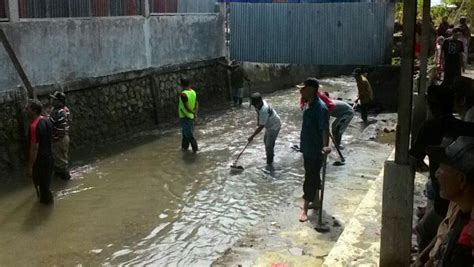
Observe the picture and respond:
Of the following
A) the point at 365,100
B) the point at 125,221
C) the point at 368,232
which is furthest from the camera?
the point at 365,100

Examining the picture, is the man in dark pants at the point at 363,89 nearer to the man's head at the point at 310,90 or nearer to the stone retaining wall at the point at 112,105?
the stone retaining wall at the point at 112,105

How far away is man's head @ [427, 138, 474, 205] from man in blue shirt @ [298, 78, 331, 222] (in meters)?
4.32

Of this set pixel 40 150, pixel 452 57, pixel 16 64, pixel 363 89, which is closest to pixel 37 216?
pixel 40 150

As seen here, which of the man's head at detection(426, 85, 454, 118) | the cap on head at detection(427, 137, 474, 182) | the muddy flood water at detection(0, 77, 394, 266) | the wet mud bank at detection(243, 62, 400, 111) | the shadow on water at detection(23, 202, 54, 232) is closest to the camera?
the cap on head at detection(427, 137, 474, 182)

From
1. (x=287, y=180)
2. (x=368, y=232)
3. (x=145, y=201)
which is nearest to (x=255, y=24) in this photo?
(x=287, y=180)

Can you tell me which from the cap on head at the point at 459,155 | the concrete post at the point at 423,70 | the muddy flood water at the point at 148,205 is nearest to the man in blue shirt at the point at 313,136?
the muddy flood water at the point at 148,205

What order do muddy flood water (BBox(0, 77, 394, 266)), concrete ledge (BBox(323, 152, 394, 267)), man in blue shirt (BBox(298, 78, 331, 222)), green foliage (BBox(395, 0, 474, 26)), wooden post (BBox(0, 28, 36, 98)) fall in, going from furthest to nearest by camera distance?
1. green foliage (BBox(395, 0, 474, 26))
2. wooden post (BBox(0, 28, 36, 98))
3. man in blue shirt (BBox(298, 78, 331, 222))
4. muddy flood water (BBox(0, 77, 394, 266))
5. concrete ledge (BBox(323, 152, 394, 267))

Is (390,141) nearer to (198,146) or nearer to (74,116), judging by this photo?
(198,146)

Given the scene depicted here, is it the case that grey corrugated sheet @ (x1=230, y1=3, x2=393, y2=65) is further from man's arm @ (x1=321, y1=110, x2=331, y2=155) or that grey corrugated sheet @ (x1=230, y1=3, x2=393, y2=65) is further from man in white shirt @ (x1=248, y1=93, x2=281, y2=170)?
man's arm @ (x1=321, y1=110, x2=331, y2=155)

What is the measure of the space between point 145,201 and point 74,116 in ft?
14.0

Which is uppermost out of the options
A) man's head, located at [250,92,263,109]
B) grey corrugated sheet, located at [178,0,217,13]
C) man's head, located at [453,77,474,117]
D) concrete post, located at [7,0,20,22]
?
grey corrugated sheet, located at [178,0,217,13]

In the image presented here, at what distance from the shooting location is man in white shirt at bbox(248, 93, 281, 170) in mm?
9742

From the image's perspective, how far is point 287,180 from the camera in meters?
9.73

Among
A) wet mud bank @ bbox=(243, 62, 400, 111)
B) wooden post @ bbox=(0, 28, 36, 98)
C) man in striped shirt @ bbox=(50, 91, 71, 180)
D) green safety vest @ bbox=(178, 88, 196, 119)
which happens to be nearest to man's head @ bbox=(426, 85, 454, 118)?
man in striped shirt @ bbox=(50, 91, 71, 180)
